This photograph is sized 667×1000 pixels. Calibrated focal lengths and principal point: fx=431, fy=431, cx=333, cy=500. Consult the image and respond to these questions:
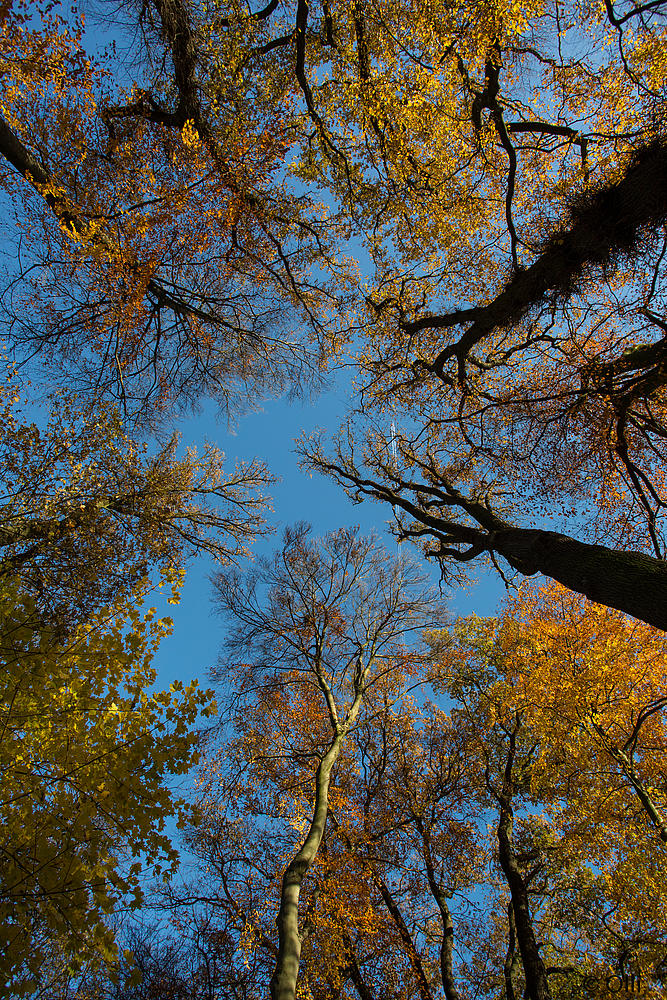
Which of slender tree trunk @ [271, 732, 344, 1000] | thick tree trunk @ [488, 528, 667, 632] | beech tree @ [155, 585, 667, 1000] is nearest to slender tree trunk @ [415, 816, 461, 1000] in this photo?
beech tree @ [155, 585, 667, 1000]

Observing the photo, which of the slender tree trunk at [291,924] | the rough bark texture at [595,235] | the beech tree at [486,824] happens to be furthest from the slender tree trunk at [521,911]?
the rough bark texture at [595,235]

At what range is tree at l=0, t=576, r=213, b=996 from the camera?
296cm

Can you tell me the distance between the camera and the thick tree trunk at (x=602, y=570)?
3.83 m

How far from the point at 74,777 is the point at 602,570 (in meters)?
5.11

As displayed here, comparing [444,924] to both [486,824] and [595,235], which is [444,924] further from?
[595,235]

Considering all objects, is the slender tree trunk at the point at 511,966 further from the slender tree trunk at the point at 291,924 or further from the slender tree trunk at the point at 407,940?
the slender tree trunk at the point at 291,924

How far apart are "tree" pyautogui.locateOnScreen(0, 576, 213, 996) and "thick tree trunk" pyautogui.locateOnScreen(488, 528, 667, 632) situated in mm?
4020

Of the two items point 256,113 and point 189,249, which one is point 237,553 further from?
point 256,113

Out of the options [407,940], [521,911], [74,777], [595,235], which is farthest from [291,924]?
[595,235]

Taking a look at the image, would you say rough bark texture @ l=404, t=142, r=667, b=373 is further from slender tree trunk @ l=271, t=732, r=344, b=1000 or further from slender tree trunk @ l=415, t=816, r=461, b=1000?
slender tree trunk @ l=415, t=816, r=461, b=1000

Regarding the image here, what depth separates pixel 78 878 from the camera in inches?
122

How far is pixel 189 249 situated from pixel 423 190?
4.38 m

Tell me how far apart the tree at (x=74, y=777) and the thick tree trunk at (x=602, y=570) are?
4020 mm

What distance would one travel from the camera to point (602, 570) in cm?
431
